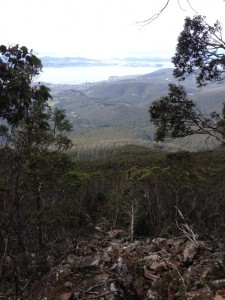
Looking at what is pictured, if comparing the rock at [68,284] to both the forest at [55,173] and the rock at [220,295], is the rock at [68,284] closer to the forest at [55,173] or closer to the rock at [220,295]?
the forest at [55,173]

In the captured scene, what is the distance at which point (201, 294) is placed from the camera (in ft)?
21.4

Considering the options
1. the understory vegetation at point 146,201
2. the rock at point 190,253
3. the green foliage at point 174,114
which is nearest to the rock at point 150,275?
the rock at point 190,253

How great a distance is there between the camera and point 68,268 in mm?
7500

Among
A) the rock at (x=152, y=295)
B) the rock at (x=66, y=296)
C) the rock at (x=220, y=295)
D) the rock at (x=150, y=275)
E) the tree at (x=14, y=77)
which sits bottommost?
the rock at (x=150, y=275)

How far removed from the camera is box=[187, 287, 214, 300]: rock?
636 centimetres

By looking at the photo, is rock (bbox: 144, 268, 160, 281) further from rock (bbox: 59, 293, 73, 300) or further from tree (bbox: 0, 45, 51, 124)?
tree (bbox: 0, 45, 51, 124)

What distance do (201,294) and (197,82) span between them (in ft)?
20.9

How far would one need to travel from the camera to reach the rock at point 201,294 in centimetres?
636

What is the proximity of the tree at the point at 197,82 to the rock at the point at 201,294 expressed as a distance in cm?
447

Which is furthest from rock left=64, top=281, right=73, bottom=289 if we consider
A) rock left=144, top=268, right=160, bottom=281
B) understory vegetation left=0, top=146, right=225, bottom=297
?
understory vegetation left=0, top=146, right=225, bottom=297

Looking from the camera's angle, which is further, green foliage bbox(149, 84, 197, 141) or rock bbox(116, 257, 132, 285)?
green foliage bbox(149, 84, 197, 141)

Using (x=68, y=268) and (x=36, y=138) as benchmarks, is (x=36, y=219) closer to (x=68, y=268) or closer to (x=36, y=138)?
(x=36, y=138)

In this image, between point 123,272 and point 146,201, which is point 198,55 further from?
point 146,201

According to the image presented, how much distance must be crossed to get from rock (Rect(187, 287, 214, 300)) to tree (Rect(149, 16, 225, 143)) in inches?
176
